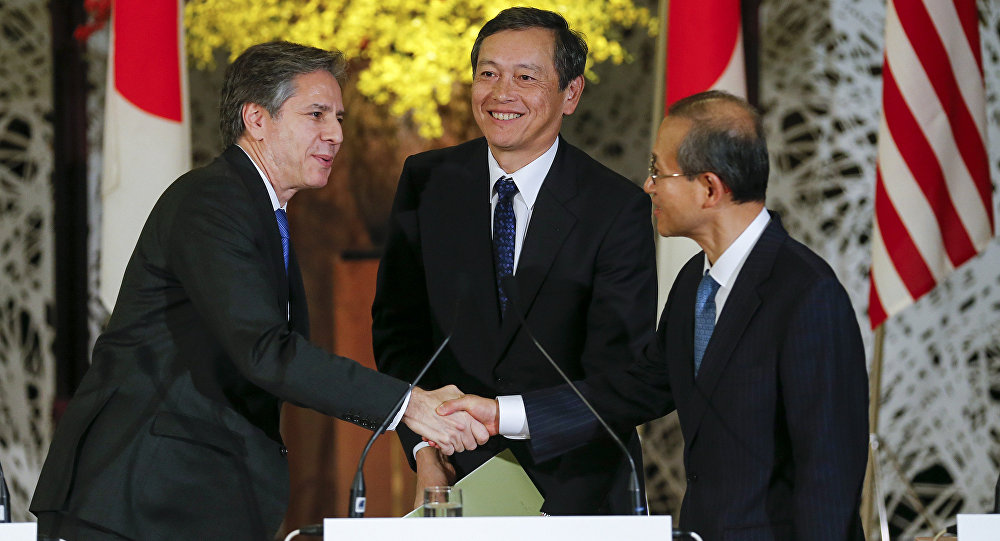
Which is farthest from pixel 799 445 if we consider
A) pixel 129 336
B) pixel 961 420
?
pixel 961 420

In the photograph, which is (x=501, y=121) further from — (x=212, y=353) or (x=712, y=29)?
(x=712, y=29)

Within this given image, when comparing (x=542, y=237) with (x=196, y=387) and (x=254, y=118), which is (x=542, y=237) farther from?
(x=196, y=387)

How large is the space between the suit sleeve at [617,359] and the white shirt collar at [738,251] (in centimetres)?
29

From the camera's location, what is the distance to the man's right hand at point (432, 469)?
7.43 feet

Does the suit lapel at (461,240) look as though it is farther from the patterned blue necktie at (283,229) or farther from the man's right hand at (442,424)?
the patterned blue necktie at (283,229)

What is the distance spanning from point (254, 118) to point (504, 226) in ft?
1.93

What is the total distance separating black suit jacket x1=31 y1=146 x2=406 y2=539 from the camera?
1919mm

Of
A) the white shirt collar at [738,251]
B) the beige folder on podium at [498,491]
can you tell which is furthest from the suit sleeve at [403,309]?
the white shirt collar at [738,251]

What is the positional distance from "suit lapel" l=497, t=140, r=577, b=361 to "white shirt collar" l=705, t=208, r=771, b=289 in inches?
20.1

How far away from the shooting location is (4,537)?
1.44 m

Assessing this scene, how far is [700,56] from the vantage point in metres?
3.54

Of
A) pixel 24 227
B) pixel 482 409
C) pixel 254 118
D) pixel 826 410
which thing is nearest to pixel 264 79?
pixel 254 118

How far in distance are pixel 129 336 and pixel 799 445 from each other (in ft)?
3.96

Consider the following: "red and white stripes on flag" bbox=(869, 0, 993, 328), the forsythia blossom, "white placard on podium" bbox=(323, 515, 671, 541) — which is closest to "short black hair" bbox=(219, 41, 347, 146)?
"white placard on podium" bbox=(323, 515, 671, 541)
